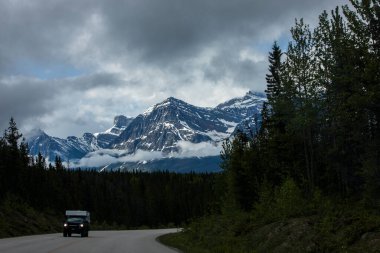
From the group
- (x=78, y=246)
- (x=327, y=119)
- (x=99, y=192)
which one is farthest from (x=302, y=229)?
(x=99, y=192)

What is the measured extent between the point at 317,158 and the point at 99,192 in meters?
111

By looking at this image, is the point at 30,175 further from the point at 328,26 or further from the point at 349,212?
the point at 349,212

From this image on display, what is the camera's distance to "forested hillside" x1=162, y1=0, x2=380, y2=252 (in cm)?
1738

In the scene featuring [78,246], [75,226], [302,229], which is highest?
[302,229]

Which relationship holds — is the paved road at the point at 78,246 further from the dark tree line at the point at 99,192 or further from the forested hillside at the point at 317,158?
the dark tree line at the point at 99,192

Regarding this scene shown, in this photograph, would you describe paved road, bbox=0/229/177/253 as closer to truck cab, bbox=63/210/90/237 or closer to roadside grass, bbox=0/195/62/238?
truck cab, bbox=63/210/90/237

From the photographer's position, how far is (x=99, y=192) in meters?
147

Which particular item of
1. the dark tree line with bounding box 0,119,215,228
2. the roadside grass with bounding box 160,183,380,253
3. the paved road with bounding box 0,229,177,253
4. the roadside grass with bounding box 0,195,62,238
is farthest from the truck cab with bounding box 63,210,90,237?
the dark tree line with bounding box 0,119,215,228

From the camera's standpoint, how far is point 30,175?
9875cm

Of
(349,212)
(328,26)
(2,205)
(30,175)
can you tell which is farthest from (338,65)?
(30,175)

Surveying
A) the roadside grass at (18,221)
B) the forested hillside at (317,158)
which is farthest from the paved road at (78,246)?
the roadside grass at (18,221)

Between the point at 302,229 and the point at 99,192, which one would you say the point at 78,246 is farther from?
the point at 99,192

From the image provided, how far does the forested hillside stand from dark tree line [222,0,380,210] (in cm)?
8

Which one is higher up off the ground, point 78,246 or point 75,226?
point 78,246
